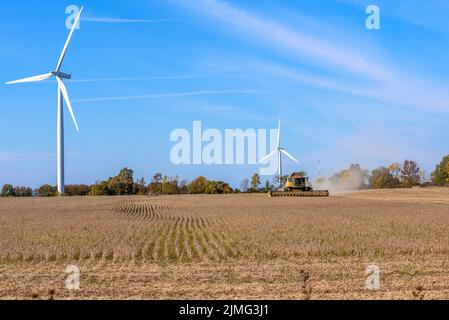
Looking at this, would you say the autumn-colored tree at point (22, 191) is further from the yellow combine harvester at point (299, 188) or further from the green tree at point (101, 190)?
the yellow combine harvester at point (299, 188)

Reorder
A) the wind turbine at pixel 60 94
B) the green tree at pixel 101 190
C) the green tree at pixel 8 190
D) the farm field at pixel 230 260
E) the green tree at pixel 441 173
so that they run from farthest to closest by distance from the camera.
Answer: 1. the green tree at pixel 441 173
2. the green tree at pixel 8 190
3. the green tree at pixel 101 190
4. the wind turbine at pixel 60 94
5. the farm field at pixel 230 260

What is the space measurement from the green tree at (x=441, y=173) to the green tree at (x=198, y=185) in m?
59.3

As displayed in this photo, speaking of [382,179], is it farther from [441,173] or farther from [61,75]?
[61,75]

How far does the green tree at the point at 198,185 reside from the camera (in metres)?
136

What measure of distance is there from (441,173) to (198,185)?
209 ft

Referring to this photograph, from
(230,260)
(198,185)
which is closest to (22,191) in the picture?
(198,185)

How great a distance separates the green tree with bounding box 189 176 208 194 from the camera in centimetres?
13575

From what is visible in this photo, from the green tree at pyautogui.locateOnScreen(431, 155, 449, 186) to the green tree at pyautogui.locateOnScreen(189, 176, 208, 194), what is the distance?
194 feet

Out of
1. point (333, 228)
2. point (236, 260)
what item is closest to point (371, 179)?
point (333, 228)

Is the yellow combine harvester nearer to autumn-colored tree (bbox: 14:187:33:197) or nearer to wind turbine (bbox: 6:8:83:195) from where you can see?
wind turbine (bbox: 6:8:83:195)

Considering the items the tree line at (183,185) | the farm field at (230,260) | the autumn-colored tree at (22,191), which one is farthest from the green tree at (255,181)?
the farm field at (230,260)

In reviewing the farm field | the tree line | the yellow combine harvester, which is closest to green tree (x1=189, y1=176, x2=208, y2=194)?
the tree line
